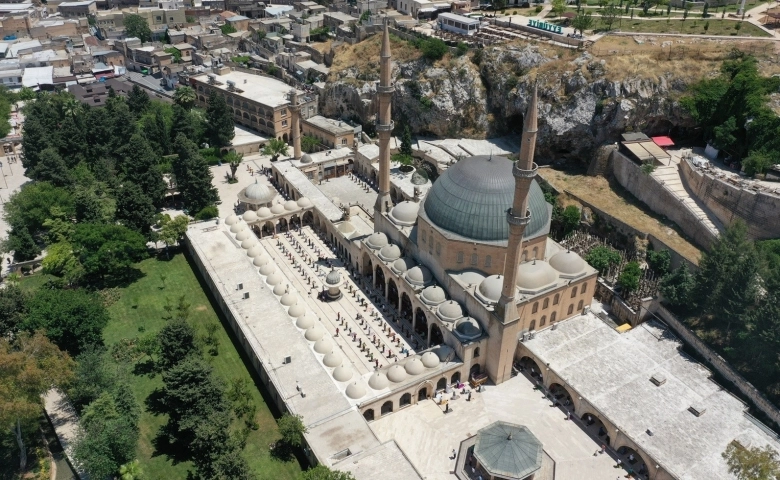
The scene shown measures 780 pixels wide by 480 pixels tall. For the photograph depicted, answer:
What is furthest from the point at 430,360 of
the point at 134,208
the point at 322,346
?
the point at 134,208

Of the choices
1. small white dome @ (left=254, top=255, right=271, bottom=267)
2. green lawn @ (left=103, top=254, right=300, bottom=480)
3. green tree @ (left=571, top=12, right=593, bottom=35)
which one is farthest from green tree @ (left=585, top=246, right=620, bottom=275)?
green tree @ (left=571, top=12, right=593, bottom=35)

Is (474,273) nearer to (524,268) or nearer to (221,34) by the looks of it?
(524,268)

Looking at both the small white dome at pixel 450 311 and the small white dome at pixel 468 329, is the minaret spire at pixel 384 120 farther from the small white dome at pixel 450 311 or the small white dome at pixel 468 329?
the small white dome at pixel 468 329

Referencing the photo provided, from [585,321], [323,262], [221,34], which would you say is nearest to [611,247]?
[585,321]

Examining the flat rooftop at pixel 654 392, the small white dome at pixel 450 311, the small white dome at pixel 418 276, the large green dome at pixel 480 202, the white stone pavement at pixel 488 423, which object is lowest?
the white stone pavement at pixel 488 423

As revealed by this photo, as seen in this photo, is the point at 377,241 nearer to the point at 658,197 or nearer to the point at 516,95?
the point at 658,197

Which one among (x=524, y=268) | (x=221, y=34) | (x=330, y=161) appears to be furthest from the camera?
(x=221, y=34)

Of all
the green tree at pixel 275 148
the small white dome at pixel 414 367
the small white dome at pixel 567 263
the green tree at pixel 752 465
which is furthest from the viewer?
the green tree at pixel 275 148

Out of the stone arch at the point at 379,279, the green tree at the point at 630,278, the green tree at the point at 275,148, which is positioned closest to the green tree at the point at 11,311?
the stone arch at the point at 379,279
